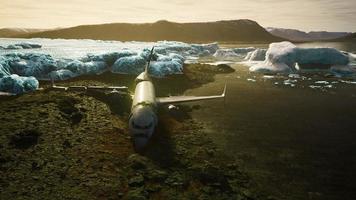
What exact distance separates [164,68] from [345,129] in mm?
32975

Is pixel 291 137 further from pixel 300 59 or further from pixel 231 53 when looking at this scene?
pixel 231 53

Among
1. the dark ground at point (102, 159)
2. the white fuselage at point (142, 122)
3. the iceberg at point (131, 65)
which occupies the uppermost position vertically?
the iceberg at point (131, 65)

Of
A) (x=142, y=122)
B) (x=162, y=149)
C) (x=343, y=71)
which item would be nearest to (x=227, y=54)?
(x=343, y=71)

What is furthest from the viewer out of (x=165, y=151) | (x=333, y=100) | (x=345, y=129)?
(x=333, y=100)

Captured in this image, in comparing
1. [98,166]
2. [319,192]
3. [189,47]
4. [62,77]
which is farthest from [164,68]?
[189,47]

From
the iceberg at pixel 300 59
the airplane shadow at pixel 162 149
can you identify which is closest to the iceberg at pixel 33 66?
the airplane shadow at pixel 162 149

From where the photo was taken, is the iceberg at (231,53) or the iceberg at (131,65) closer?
the iceberg at (131,65)

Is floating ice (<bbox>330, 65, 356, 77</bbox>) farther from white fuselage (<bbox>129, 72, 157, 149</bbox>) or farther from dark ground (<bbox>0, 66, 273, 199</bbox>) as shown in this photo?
white fuselage (<bbox>129, 72, 157, 149</bbox>)

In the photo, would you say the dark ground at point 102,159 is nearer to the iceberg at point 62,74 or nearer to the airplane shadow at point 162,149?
the airplane shadow at point 162,149

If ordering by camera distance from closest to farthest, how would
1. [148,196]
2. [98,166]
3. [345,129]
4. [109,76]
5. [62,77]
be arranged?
[148,196], [98,166], [345,129], [62,77], [109,76]

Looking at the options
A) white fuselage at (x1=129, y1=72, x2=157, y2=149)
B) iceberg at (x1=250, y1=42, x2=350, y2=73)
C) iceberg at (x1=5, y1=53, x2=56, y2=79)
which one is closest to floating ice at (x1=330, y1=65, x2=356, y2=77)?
iceberg at (x1=250, y1=42, x2=350, y2=73)

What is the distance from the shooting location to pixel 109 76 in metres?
53.1

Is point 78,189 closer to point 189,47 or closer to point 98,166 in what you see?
point 98,166

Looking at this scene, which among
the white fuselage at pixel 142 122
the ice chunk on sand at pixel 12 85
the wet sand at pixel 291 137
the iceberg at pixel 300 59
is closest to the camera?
the wet sand at pixel 291 137
